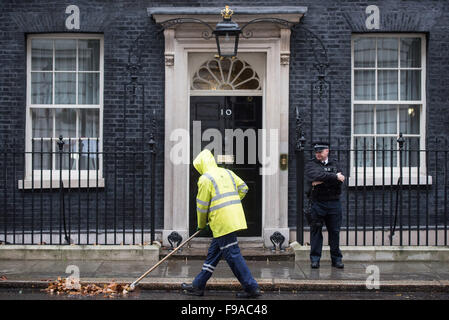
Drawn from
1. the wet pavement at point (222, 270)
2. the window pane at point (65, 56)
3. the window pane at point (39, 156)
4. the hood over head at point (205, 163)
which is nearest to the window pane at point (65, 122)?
the window pane at point (39, 156)

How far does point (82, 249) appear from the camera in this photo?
957 centimetres

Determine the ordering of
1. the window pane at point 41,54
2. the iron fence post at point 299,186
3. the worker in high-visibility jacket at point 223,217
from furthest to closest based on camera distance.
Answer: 1. the window pane at point 41,54
2. the iron fence post at point 299,186
3. the worker in high-visibility jacket at point 223,217

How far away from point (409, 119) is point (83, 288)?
622cm

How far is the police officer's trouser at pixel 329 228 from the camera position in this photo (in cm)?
900

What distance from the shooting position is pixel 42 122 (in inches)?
423

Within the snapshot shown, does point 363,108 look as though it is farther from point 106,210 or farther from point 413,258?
point 106,210

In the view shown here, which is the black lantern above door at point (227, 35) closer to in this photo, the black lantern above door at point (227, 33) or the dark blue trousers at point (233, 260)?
the black lantern above door at point (227, 33)

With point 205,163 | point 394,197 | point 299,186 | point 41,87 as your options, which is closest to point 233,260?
point 205,163

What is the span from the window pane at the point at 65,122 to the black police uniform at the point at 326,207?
4.19 metres

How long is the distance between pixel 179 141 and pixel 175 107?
1.84ft

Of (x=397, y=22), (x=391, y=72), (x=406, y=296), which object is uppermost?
(x=397, y=22)

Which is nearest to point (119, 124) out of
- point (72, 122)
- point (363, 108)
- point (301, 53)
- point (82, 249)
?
point (72, 122)

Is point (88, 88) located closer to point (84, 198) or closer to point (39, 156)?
point (39, 156)

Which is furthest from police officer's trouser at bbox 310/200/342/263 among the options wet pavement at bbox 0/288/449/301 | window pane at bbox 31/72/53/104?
window pane at bbox 31/72/53/104
